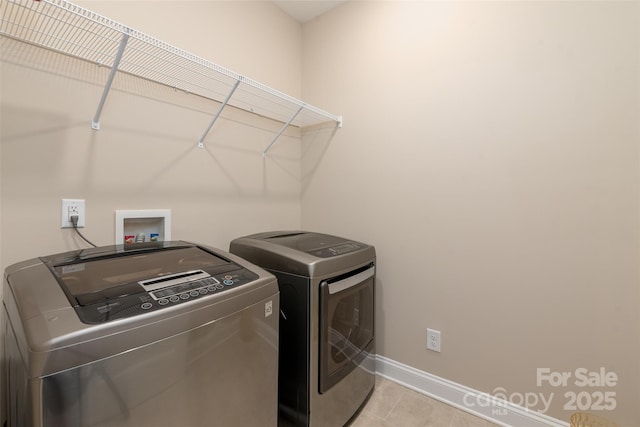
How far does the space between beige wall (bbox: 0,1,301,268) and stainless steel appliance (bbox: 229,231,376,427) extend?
0.41 meters

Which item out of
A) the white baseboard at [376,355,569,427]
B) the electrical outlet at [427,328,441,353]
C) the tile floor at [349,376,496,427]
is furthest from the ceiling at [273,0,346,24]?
the tile floor at [349,376,496,427]

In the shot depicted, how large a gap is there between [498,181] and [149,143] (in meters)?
1.75

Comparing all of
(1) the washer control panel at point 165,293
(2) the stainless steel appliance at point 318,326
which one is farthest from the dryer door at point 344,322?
(1) the washer control panel at point 165,293

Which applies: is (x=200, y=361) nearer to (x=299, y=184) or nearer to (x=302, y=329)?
(x=302, y=329)

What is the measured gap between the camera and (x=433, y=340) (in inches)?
64.0

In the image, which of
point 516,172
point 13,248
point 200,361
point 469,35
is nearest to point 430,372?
point 516,172

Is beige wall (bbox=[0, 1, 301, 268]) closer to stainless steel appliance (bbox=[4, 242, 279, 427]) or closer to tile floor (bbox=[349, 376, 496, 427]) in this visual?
stainless steel appliance (bbox=[4, 242, 279, 427])

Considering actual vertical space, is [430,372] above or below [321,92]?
below

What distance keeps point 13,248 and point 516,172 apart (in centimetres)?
214

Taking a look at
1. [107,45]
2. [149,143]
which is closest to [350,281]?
[149,143]

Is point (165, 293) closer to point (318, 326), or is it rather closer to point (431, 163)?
point (318, 326)

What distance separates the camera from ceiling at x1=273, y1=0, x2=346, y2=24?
1.98 metres

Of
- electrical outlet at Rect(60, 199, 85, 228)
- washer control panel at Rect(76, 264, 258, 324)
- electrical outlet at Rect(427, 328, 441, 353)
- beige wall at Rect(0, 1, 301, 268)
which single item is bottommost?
electrical outlet at Rect(427, 328, 441, 353)

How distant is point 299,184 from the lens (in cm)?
225
